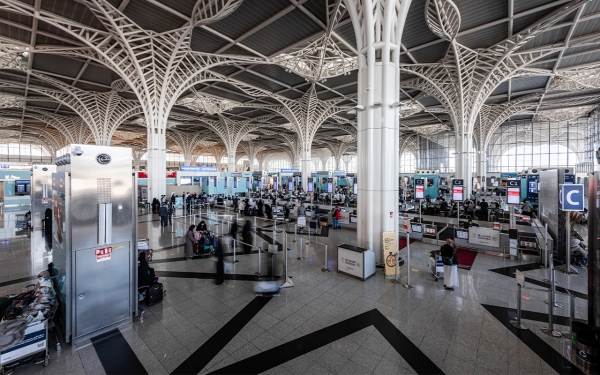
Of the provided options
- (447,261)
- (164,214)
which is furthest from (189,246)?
(447,261)

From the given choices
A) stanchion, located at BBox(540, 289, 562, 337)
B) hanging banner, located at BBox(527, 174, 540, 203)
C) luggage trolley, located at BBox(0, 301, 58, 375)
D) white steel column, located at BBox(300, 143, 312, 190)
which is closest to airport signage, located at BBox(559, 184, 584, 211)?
stanchion, located at BBox(540, 289, 562, 337)

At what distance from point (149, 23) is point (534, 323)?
22.6 metres

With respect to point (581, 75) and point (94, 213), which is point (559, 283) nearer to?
point (94, 213)

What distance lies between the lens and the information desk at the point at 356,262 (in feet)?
27.2

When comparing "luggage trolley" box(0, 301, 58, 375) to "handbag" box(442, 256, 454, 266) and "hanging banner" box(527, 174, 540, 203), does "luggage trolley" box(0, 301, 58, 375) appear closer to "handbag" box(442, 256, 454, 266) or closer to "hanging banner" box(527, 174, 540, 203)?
"handbag" box(442, 256, 454, 266)

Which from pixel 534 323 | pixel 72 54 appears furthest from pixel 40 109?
pixel 534 323

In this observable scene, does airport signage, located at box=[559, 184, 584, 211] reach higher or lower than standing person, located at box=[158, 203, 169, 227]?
higher

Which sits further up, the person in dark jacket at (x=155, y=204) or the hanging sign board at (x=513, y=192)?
the hanging sign board at (x=513, y=192)

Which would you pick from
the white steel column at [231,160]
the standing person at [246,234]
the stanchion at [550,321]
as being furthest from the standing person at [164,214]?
the white steel column at [231,160]

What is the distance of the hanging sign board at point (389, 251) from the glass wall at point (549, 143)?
179ft

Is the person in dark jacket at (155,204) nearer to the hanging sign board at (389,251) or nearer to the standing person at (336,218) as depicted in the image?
the standing person at (336,218)

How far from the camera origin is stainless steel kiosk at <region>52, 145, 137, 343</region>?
5094mm

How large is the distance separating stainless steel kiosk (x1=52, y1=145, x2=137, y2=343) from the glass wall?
61.7 metres

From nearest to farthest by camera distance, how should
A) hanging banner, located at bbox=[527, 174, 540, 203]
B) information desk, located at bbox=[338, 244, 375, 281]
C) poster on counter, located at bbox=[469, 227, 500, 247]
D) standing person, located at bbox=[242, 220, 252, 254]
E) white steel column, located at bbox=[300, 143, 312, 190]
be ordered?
information desk, located at bbox=[338, 244, 375, 281]
poster on counter, located at bbox=[469, 227, 500, 247]
standing person, located at bbox=[242, 220, 252, 254]
hanging banner, located at bbox=[527, 174, 540, 203]
white steel column, located at bbox=[300, 143, 312, 190]
